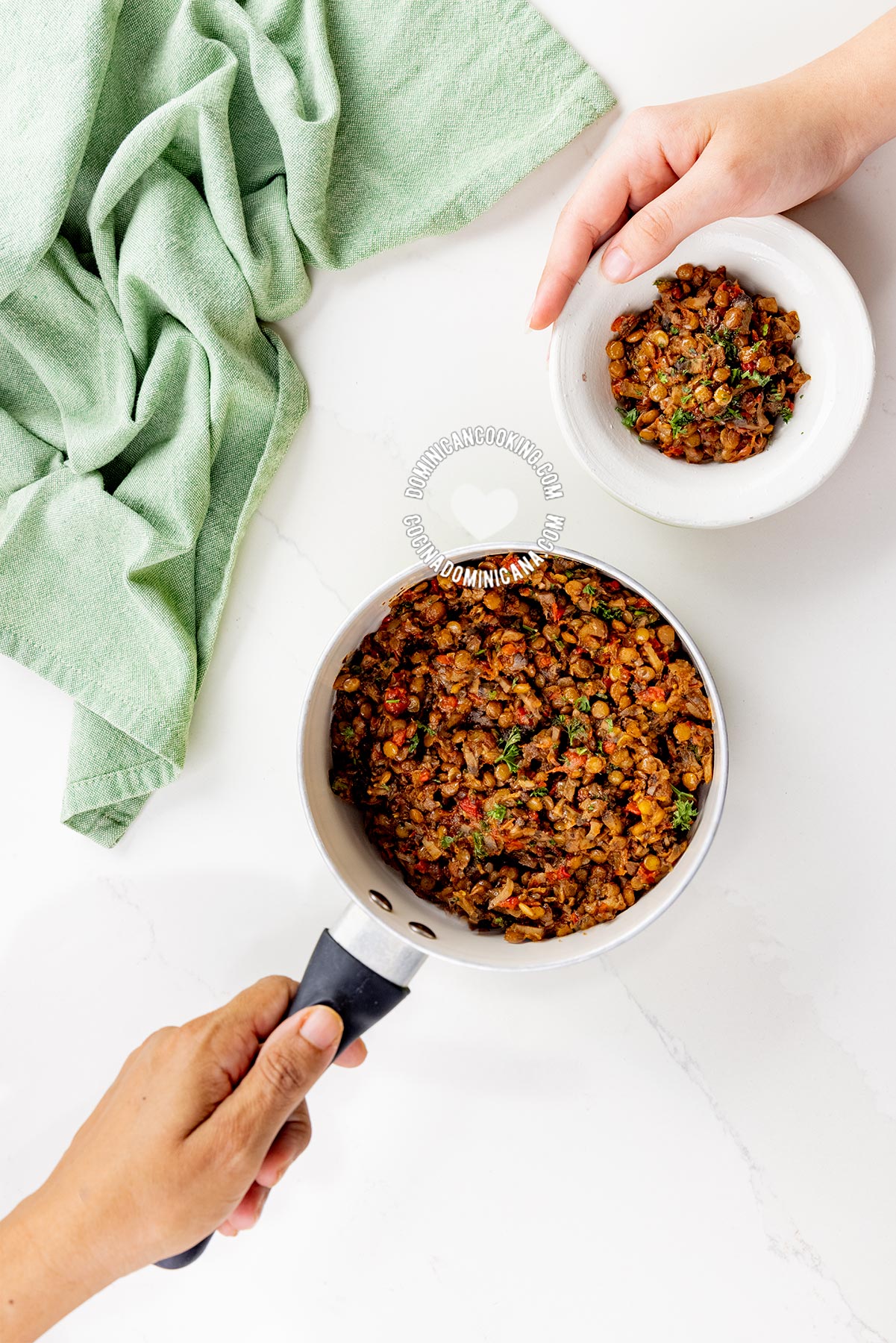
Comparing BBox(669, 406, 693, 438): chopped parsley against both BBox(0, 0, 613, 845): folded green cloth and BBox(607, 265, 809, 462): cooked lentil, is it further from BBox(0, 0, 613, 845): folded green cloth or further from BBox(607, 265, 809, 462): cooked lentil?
BBox(0, 0, 613, 845): folded green cloth

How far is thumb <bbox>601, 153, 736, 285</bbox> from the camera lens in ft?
3.79

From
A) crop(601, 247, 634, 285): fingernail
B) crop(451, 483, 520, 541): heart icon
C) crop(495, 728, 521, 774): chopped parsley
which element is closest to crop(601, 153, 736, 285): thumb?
crop(601, 247, 634, 285): fingernail

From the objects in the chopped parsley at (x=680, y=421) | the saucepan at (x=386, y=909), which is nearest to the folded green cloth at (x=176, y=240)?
the saucepan at (x=386, y=909)

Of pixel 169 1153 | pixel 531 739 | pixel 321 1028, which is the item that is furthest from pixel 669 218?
pixel 169 1153

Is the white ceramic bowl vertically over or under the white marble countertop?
over

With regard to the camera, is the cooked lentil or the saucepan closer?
the saucepan

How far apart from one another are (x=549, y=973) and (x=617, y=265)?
39.2 inches

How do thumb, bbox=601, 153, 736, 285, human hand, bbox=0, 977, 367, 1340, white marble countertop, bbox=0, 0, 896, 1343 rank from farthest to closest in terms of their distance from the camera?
white marble countertop, bbox=0, 0, 896, 1343
thumb, bbox=601, 153, 736, 285
human hand, bbox=0, 977, 367, 1340

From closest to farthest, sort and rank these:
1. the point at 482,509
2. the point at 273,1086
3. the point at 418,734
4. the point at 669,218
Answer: the point at 273,1086 → the point at 669,218 → the point at 418,734 → the point at 482,509

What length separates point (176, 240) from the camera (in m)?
1.33

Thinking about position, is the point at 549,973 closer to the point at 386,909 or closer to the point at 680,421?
the point at 386,909

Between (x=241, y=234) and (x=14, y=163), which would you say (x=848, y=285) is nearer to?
(x=241, y=234)

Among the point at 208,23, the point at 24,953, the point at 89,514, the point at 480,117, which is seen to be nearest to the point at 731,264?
the point at 480,117

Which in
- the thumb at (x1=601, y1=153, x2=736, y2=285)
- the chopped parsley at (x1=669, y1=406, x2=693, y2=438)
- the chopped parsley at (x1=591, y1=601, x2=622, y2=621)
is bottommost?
the chopped parsley at (x1=591, y1=601, x2=622, y2=621)
